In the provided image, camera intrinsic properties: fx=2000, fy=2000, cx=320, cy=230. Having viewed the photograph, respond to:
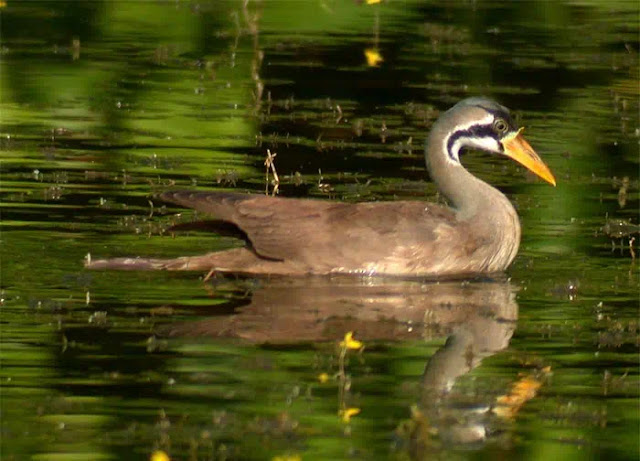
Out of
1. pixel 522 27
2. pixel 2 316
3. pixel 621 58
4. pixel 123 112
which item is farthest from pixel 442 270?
pixel 522 27

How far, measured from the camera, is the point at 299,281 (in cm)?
1250

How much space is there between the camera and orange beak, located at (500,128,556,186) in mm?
13398

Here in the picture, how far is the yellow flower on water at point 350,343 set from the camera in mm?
10102

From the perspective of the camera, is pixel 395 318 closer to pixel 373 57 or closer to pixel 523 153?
pixel 523 153

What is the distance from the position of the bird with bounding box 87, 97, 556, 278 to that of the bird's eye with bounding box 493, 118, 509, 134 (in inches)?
25.0

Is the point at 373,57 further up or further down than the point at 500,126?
further up

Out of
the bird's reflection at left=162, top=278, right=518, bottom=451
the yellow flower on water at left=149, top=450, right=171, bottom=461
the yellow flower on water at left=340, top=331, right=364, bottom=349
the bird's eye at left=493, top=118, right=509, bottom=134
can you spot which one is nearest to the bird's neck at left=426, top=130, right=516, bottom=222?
the bird's eye at left=493, top=118, right=509, bottom=134

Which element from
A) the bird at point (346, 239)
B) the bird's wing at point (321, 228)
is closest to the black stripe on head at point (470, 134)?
the bird at point (346, 239)

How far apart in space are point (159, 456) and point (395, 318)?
3.26 meters

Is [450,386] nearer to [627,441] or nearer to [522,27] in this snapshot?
[627,441]

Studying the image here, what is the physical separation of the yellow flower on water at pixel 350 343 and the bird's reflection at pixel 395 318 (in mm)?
236

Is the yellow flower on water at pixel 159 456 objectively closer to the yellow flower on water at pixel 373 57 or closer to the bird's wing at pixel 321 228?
the bird's wing at pixel 321 228

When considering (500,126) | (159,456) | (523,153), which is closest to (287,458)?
(159,456)

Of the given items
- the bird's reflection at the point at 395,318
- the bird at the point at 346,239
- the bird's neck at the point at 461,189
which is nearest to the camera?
the bird's reflection at the point at 395,318
